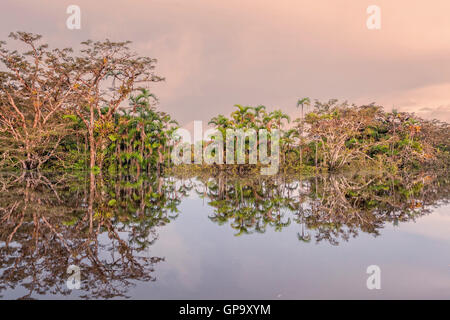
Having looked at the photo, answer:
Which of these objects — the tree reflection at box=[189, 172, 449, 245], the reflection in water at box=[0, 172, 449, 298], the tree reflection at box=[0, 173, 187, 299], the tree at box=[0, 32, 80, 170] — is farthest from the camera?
the tree at box=[0, 32, 80, 170]

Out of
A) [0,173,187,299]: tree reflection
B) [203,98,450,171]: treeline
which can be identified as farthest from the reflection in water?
[203,98,450,171]: treeline

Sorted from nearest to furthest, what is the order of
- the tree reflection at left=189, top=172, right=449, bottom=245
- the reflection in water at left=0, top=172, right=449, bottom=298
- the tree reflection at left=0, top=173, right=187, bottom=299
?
1. the tree reflection at left=0, top=173, right=187, bottom=299
2. the reflection in water at left=0, top=172, right=449, bottom=298
3. the tree reflection at left=189, top=172, right=449, bottom=245

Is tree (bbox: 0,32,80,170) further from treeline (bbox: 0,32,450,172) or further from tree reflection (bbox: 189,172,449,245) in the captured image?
tree reflection (bbox: 189,172,449,245)

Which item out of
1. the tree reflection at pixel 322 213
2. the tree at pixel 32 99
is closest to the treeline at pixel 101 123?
the tree at pixel 32 99

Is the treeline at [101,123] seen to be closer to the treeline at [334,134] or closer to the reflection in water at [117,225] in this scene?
the treeline at [334,134]

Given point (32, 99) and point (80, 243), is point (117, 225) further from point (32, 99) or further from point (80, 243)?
point (32, 99)

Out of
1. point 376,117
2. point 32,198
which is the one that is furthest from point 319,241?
point 376,117

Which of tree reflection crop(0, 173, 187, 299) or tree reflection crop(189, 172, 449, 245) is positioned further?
tree reflection crop(189, 172, 449, 245)

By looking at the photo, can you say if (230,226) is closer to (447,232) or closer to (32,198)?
(447,232)

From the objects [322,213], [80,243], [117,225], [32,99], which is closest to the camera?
[80,243]

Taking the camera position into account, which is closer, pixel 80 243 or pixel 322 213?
pixel 80 243

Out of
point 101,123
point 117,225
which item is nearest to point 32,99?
point 101,123
